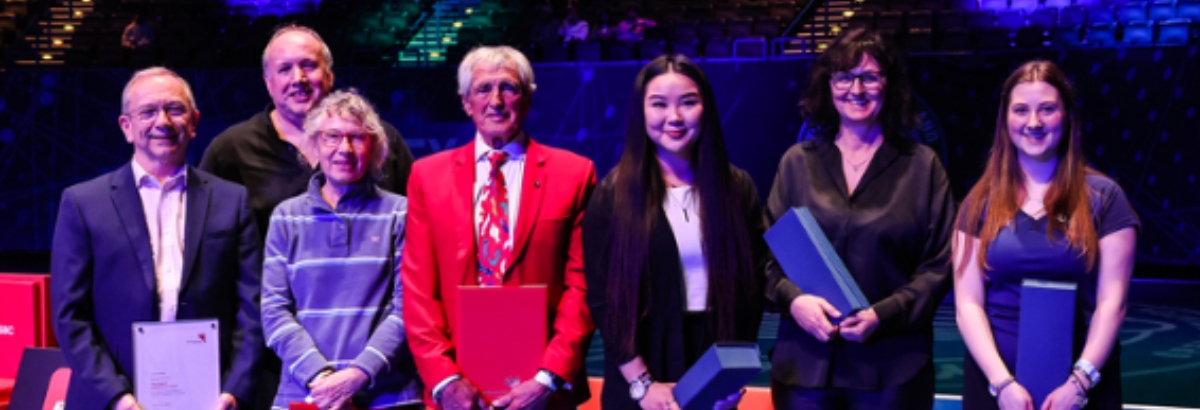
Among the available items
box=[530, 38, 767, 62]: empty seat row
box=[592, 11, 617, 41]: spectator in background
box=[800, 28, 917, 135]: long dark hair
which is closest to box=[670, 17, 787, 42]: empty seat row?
box=[530, 38, 767, 62]: empty seat row

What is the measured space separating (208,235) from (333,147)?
40cm

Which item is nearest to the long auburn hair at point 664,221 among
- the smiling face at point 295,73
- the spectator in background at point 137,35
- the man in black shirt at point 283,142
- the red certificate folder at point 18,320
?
the man in black shirt at point 283,142

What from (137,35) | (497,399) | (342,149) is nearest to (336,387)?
(497,399)

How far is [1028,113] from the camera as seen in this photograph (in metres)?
2.37

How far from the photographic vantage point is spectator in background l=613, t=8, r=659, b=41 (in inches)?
395

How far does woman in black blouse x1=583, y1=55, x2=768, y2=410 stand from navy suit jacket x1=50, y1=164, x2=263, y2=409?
959 millimetres

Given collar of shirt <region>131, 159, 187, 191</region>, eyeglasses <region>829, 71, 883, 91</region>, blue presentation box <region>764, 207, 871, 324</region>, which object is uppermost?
eyeglasses <region>829, 71, 883, 91</region>

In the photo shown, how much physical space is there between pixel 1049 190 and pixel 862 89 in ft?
1.59

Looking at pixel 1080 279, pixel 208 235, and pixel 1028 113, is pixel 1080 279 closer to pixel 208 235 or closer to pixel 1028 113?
pixel 1028 113

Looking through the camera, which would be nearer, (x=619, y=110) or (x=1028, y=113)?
(x=1028, y=113)

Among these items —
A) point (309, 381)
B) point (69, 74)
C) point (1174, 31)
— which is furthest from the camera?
point (69, 74)

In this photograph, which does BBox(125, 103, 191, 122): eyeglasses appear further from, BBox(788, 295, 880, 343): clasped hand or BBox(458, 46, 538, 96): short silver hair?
BBox(788, 295, 880, 343): clasped hand

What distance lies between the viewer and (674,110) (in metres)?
2.40

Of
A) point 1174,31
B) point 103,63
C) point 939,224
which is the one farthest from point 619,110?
point 939,224
